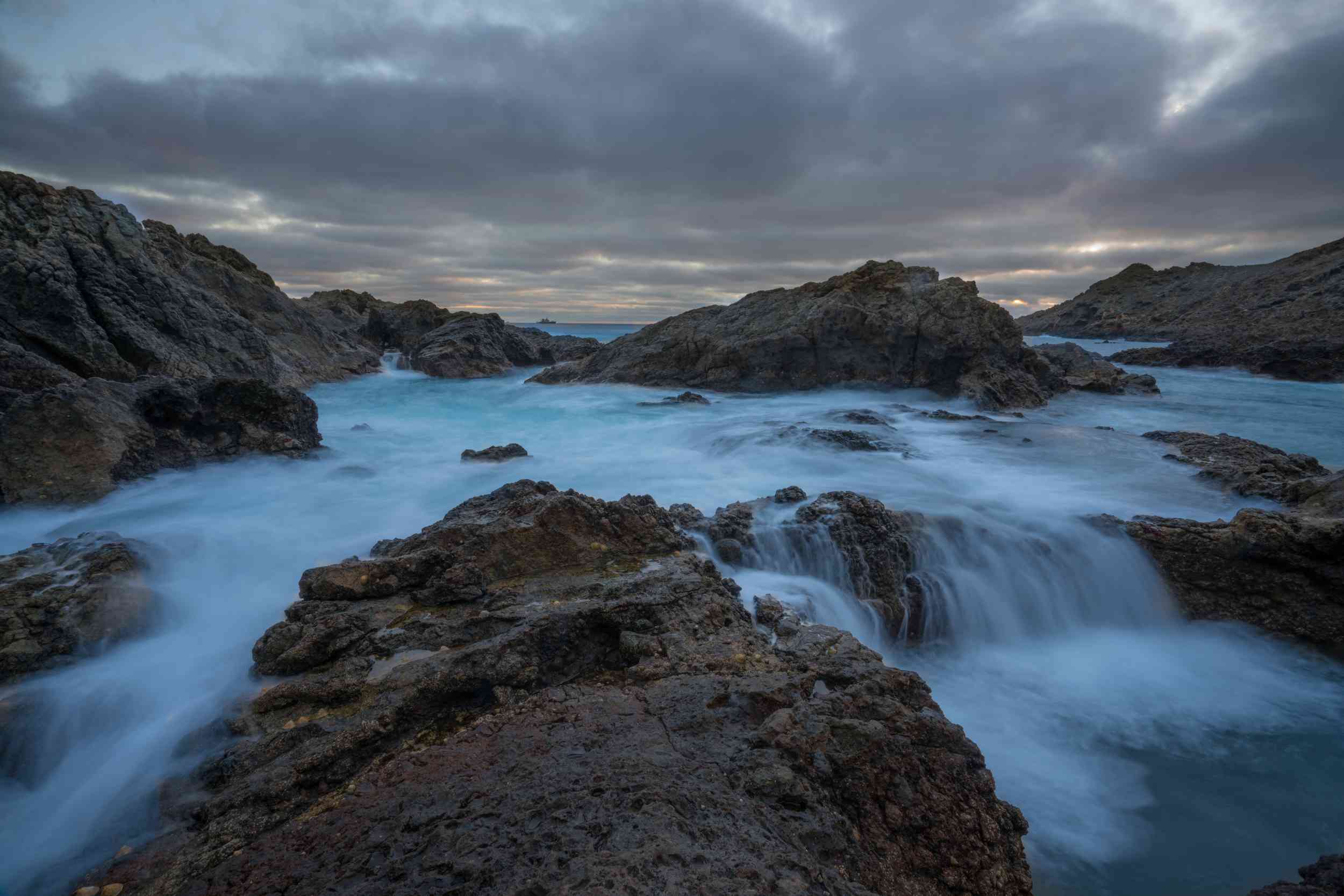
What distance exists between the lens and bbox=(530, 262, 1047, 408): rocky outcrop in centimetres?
1869

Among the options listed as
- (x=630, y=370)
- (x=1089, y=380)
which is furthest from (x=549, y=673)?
(x=1089, y=380)

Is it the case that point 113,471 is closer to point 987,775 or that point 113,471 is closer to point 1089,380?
point 987,775

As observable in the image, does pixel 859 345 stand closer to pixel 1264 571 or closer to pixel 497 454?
pixel 497 454

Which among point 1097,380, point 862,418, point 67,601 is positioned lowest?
point 67,601

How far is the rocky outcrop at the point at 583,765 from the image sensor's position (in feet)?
6.07

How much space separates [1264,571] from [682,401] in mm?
14448

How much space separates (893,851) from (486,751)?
160 centimetres

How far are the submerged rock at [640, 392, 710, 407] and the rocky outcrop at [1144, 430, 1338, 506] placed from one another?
37.2 ft

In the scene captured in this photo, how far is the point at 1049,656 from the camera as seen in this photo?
576 cm

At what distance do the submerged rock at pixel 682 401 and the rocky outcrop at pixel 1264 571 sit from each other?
1341 centimetres

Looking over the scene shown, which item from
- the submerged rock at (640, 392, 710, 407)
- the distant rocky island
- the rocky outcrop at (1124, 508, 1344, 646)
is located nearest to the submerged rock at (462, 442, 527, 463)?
the distant rocky island

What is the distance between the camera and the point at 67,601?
382 centimetres

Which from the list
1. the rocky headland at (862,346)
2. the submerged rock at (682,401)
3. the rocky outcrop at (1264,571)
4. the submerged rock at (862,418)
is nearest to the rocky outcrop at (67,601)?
the rocky outcrop at (1264,571)

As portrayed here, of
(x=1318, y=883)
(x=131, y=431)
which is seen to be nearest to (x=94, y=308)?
(x=131, y=431)
